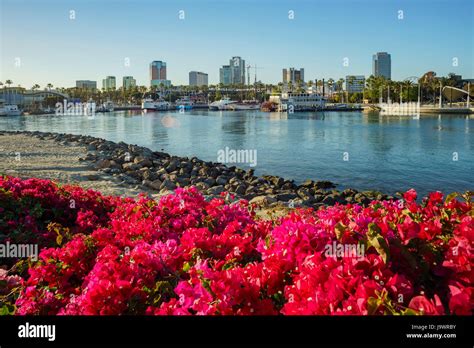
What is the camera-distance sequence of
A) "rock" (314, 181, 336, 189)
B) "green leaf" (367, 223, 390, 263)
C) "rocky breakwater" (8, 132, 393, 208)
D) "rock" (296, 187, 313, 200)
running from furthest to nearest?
1. "rock" (314, 181, 336, 189)
2. "rock" (296, 187, 313, 200)
3. "rocky breakwater" (8, 132, 393, 208)
4. "green leaf" (367, 223, 390, 263)

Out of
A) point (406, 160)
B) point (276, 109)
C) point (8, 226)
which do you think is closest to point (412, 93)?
point (276, 109)

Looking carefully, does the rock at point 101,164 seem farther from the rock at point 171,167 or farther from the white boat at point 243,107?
the white boat at point 243,107

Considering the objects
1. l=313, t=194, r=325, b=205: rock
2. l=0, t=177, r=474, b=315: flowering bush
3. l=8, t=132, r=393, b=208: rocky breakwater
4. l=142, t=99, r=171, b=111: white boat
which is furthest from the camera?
l=142, t=99, r=171, b=111: white boat

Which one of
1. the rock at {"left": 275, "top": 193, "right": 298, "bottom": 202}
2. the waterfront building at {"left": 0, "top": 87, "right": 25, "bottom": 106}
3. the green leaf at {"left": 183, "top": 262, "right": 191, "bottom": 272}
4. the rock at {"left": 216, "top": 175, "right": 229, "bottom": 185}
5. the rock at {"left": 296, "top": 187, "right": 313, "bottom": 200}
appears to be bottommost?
the rock at {"left": 296, "top": 187, "right": 313, "bottom": 200}

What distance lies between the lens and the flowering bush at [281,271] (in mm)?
2688

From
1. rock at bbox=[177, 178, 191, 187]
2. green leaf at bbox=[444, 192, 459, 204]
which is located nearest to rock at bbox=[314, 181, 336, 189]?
rock at bbox=[177, 178, 191, 187]

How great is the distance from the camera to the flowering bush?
8.82 ft

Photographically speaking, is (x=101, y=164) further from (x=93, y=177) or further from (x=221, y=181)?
(x=221, y=181)

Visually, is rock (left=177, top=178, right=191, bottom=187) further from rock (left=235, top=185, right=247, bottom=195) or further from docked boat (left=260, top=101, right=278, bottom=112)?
docked boat (left=260, top=101, right=278, bottom=112)

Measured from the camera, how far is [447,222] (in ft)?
12.6

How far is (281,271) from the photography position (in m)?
3.23

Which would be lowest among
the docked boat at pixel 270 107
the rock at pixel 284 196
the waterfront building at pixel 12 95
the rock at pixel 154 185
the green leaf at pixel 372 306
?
the rock at pixel 284 196

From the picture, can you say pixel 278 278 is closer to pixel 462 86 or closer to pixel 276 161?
pixel 276 161

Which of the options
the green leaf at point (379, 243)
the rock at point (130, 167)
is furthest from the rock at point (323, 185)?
the green leaf at point (379, 243)
